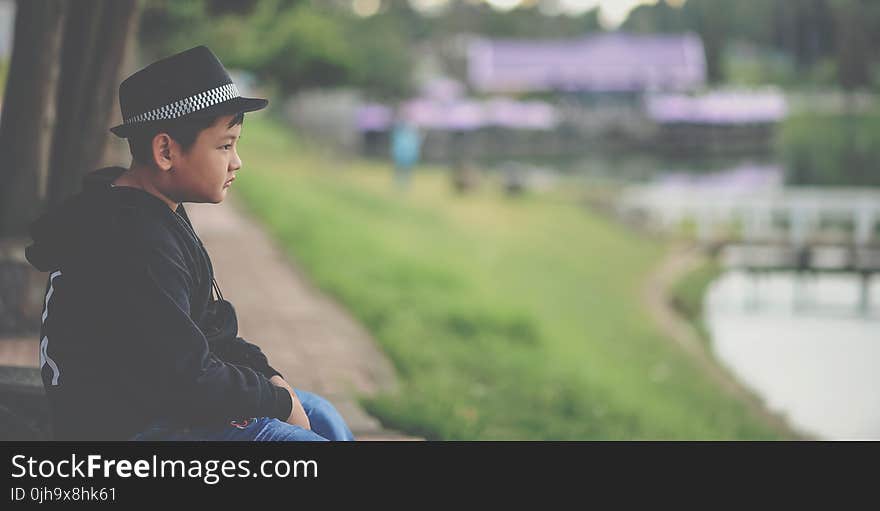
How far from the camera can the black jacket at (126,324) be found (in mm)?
2010

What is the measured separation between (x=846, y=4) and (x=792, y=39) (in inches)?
283

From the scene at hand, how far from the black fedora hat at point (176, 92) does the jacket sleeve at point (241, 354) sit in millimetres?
487

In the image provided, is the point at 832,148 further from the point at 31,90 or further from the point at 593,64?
the point at 31,90

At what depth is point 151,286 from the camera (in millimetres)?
1997

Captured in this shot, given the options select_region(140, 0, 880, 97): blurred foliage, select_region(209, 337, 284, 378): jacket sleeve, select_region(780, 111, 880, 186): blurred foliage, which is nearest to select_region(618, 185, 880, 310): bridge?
select_region(140, 0, 880, 97): blurred foliage

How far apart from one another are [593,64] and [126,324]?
4047 cm

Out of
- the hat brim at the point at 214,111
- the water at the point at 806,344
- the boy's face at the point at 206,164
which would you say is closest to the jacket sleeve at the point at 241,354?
the boy's face at the point at 206,164

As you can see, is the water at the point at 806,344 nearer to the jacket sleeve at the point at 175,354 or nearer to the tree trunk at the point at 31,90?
the tree trunk at the point at 31,90

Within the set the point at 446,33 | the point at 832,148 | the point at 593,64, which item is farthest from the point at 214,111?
the point at 446,33

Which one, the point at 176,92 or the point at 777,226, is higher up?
the point at 777,226

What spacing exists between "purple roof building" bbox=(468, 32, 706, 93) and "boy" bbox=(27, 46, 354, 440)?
39.6 metres

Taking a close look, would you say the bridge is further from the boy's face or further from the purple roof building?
the purple roof building

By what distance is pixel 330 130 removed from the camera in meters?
31.9

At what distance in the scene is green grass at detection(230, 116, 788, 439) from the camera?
6.04 meters
